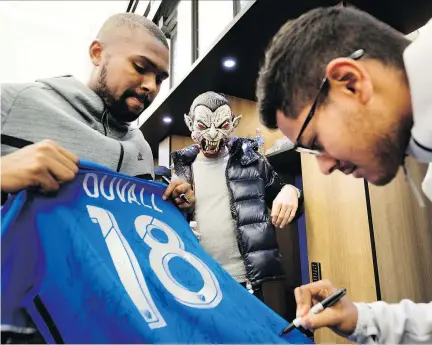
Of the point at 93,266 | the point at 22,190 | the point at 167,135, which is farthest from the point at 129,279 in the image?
the point at 167,135

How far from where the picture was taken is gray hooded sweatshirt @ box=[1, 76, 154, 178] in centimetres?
79

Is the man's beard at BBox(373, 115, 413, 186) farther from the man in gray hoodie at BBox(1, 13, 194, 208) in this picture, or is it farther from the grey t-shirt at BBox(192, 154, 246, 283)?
the grey t-shirt at BBox(192, 154, 246, 283)

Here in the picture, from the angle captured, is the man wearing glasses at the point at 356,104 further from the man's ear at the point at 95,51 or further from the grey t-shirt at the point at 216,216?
the grey t-shirt at the point at 216,216

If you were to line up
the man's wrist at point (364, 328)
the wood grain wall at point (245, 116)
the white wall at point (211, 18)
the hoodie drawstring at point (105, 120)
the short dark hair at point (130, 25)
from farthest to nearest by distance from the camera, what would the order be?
the white wall at point (211, 18) < the wood grain wall at point (245, 116) < the short dark hair at point (130, 25) < the hoodie drawstring at point (105, 120) < the man's wrist at point (364, 328)

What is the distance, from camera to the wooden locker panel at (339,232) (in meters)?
1.43

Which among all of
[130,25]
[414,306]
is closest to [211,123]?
[130,25]

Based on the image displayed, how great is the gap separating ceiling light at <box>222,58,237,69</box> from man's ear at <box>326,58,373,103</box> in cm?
176

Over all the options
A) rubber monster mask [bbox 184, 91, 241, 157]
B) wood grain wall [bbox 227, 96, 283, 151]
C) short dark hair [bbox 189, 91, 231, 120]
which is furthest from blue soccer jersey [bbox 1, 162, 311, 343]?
wood grain wall [bbox 227, 96, 283, 151]

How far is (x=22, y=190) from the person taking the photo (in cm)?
64

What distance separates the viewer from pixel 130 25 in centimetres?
111

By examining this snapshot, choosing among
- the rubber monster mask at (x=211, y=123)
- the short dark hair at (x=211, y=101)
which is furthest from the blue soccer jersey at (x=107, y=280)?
the short dark hair at (x=211, y=101)

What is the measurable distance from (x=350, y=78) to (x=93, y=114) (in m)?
0.71

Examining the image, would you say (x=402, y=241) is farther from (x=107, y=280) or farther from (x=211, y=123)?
(x=107, y=280)

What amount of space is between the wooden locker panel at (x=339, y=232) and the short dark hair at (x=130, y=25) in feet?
3.36
